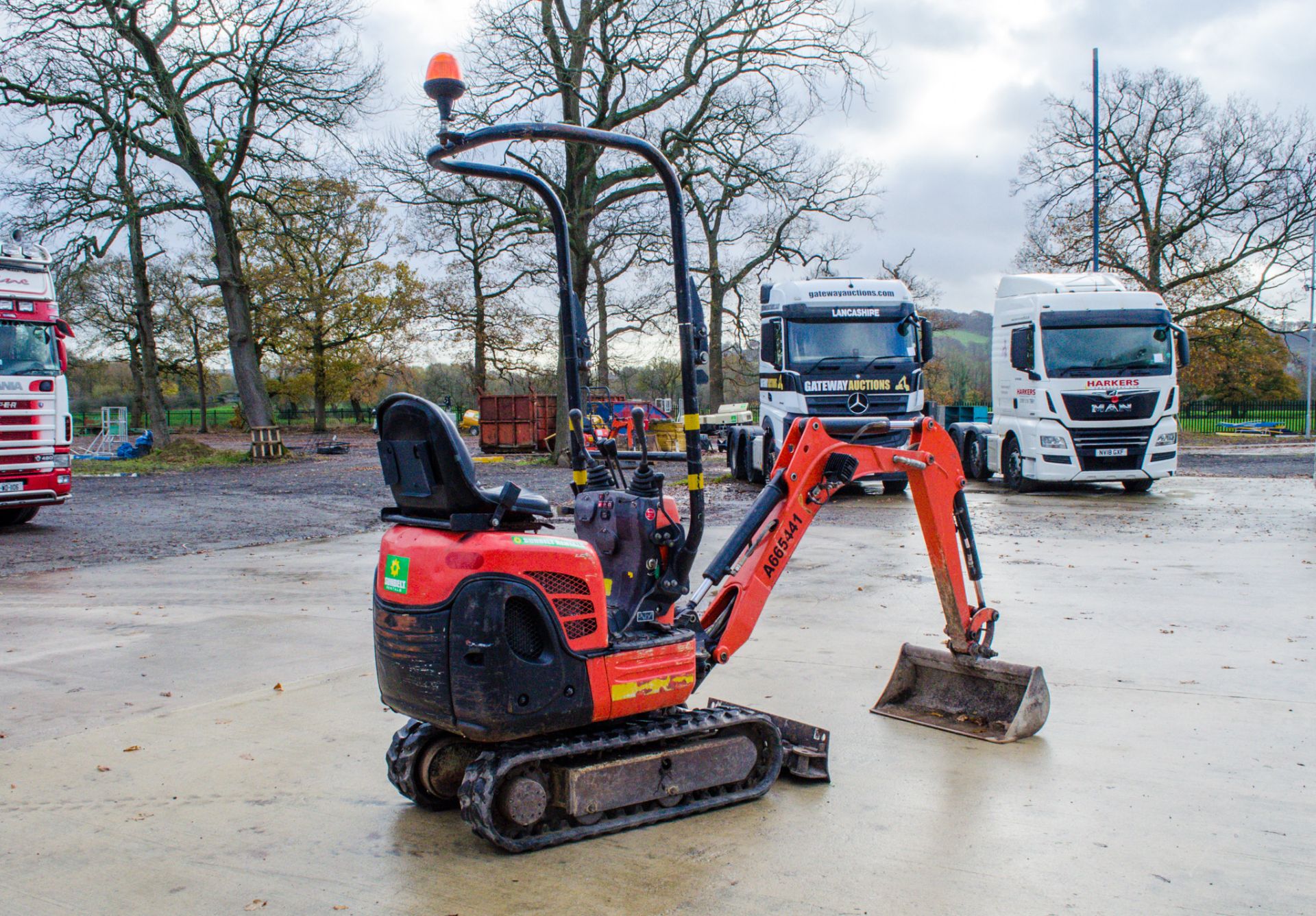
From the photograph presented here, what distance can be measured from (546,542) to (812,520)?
1.80m

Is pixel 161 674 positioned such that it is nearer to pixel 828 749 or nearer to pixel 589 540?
pixel 589 540

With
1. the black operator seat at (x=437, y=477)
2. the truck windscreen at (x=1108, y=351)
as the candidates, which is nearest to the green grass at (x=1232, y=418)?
the truck windscreen at (x=1108, y=351)

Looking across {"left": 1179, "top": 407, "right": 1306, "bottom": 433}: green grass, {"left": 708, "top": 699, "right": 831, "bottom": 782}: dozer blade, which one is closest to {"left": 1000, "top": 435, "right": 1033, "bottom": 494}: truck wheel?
{"left": 708, "top": 699, "right": 831, "bottom": 782}: dozer blade

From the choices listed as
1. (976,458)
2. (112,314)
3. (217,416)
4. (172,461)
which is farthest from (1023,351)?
(217,416)

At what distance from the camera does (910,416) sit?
16.9 metres

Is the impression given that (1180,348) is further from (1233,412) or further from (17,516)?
(1233,412)

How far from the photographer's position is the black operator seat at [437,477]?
12.6 ft

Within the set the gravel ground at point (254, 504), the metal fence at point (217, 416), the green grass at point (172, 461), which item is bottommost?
the gravel ground at point (254, 504)

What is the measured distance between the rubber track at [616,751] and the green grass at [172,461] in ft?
78.8

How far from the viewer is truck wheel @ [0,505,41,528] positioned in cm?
1455

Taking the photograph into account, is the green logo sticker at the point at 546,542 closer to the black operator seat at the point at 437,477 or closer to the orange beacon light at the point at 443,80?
the black operator seat at the point at 437,477

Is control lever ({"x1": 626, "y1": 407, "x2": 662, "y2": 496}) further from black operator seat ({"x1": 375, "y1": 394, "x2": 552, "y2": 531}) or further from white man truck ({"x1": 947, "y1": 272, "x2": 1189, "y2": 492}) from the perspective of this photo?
white man truck ({"x1": 947, "y1": 272, "x2": 1189, "y2": 492})

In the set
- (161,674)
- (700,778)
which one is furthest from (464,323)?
(700,778)

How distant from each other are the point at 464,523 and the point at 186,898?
1.58 meters
